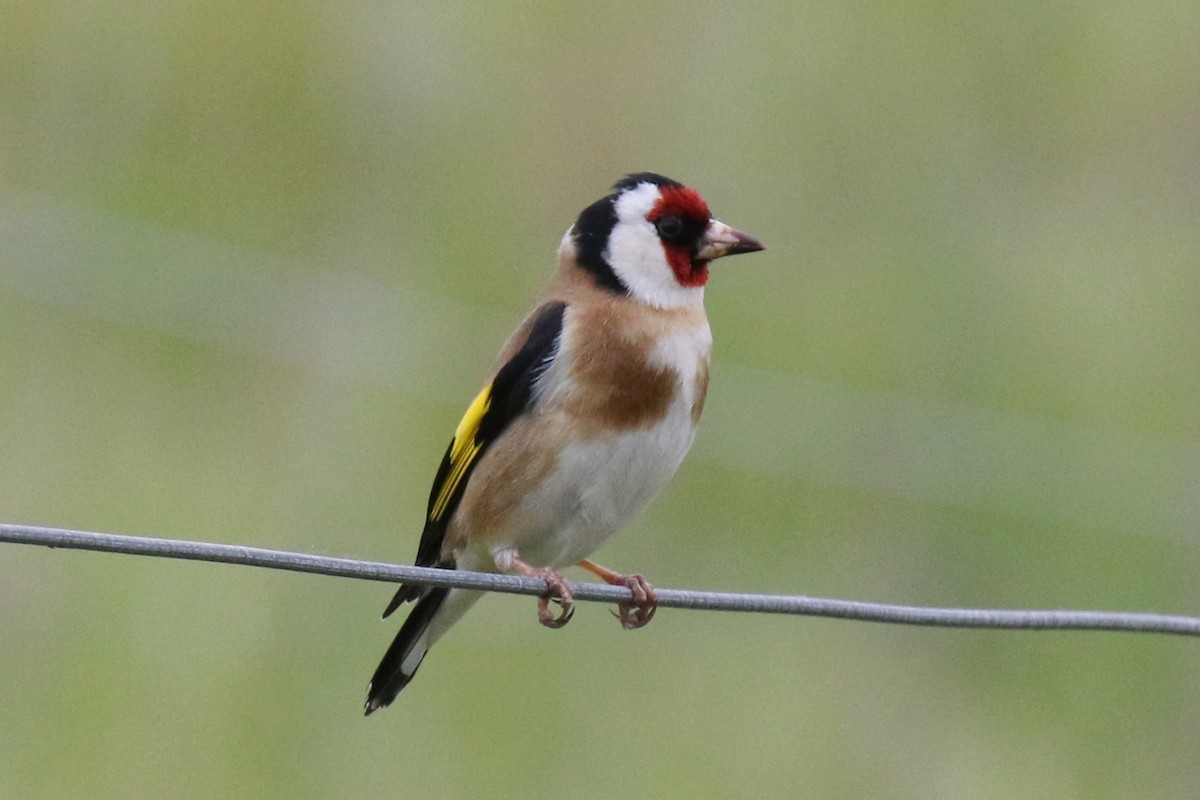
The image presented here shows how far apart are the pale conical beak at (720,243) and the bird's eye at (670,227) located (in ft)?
0.23

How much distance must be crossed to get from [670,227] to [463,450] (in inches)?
31.2

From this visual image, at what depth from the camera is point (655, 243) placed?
5.08 m

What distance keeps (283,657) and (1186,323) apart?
4976mm

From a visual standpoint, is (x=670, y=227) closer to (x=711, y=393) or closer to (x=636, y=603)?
(x=636, y=603)

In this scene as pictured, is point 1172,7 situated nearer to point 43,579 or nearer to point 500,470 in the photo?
point 43,579

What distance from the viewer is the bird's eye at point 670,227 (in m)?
5.08

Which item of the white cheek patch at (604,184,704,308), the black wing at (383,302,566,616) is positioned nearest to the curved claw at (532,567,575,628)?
the black wing at (383,302,566,616)

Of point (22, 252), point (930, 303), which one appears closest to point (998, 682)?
point (930, 303)

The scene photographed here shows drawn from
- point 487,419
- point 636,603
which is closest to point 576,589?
point 636,603

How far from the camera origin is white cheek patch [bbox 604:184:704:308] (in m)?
4.95

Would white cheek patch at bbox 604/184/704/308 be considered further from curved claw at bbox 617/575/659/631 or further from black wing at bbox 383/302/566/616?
curved claw at bbox 617/575/659/631

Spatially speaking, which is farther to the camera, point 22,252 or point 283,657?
point 22,252

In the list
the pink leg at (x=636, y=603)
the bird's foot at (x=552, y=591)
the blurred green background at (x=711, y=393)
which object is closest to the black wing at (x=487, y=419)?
the bird's foot at (x=552, y=591)

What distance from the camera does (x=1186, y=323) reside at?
10203mm
